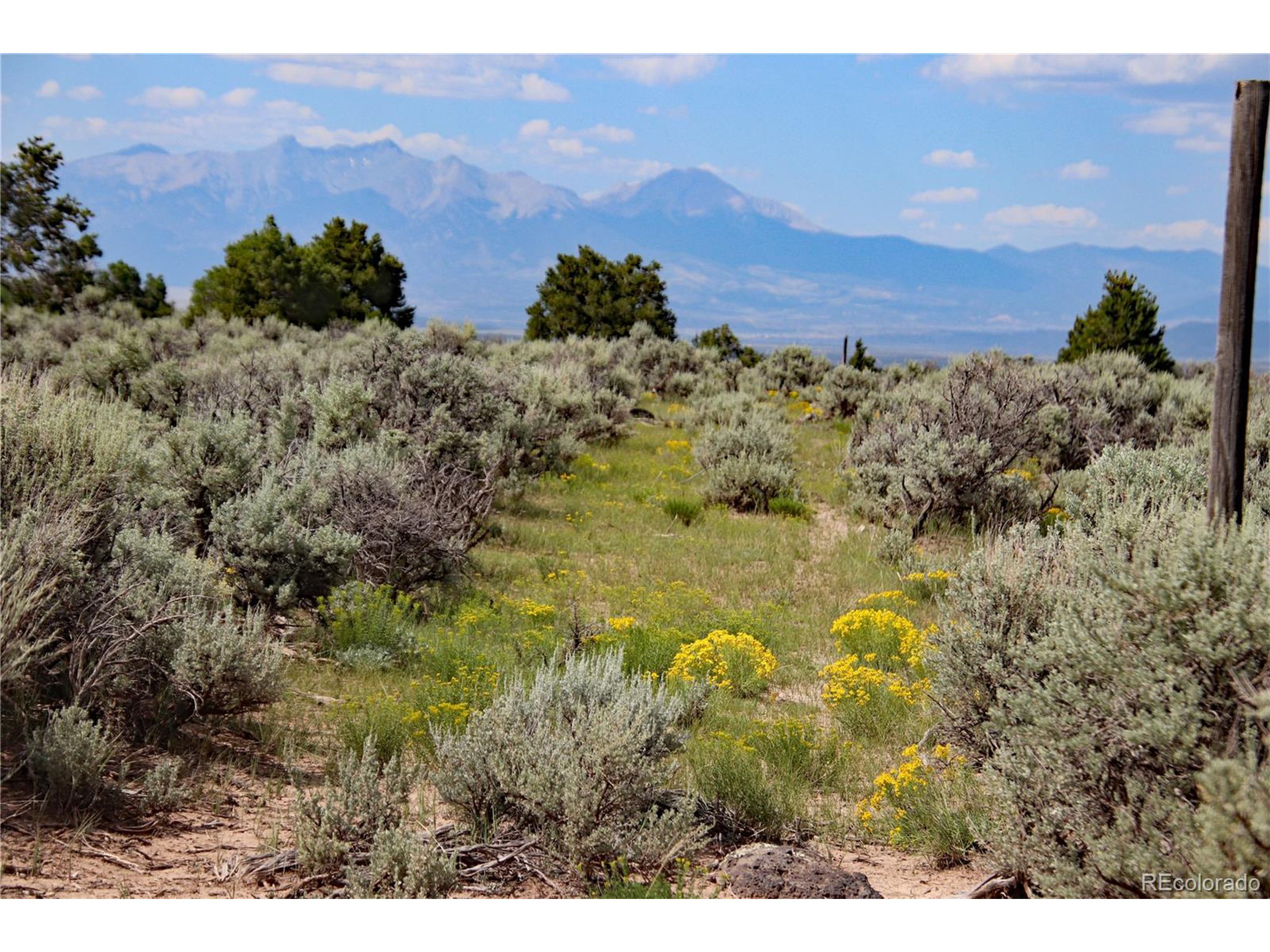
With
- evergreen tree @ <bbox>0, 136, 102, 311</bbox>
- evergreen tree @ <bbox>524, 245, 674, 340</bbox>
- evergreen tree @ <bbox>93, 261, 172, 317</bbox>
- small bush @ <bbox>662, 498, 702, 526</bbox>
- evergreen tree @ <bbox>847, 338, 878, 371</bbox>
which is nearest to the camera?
small bush @ <bbox>662, 498, 702, 526</bbox>

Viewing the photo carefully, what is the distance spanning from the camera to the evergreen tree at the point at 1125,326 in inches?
1105

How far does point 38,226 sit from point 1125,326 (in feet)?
96.9

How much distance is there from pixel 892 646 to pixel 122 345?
559 inches

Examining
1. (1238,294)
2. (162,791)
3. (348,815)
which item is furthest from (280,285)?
(1238,294)

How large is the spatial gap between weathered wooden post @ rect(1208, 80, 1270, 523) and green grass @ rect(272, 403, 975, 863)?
2329 mm

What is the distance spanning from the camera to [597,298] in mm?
46719

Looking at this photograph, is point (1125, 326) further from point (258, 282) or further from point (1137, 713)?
point (258, 282)

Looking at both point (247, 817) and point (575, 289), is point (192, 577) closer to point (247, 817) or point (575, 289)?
point (247, 817)

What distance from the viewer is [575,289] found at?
4756 cm

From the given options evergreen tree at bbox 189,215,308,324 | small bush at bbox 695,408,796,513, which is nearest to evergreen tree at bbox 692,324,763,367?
evergreen tree at bbox 189,215,308,324

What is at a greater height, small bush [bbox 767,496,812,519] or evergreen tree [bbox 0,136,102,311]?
evergreen tree [bbox 0,136,102,311]

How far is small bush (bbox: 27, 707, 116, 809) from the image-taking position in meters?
3.90

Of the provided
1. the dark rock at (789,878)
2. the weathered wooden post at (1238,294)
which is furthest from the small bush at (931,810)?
the weathered wooden post at (1238,294)

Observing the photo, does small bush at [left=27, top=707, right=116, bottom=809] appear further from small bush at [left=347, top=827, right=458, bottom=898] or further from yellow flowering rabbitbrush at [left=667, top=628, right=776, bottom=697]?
yellow flowering rabbitbrush at [left=667, top=628, right=776, bottom=697]
